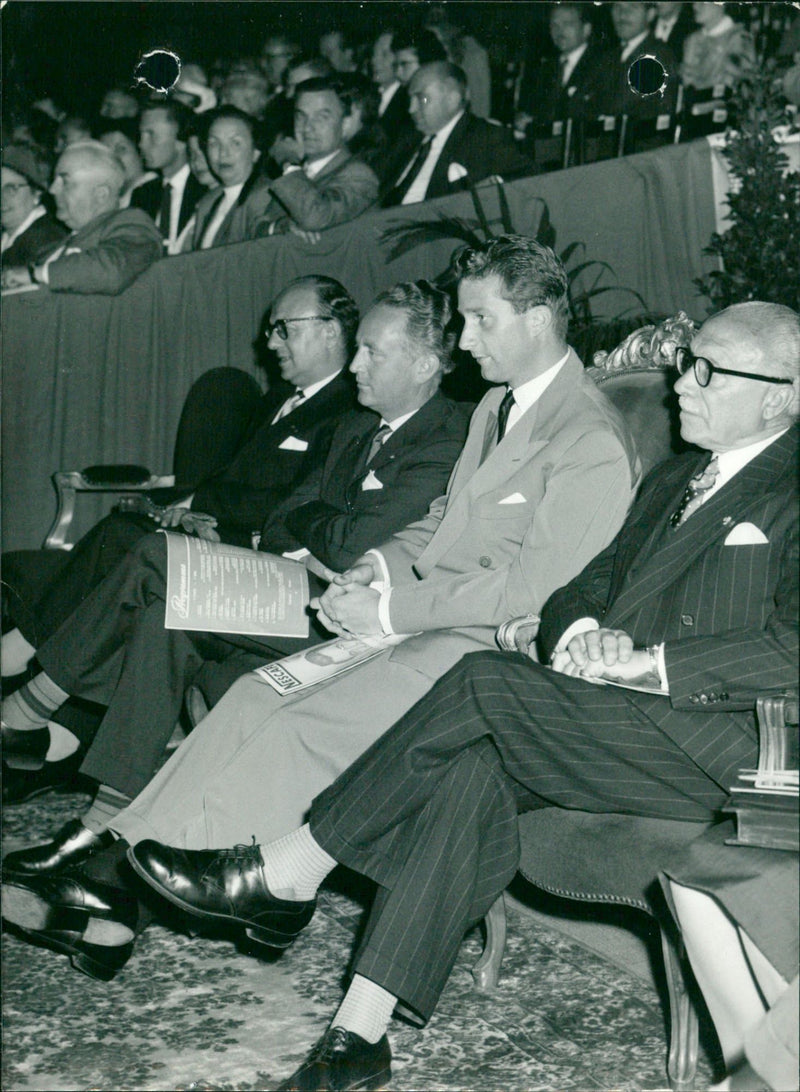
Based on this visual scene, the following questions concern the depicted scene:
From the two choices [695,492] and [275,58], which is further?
[275,58]

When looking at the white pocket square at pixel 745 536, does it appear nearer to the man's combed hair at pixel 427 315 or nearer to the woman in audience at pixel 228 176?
the man's combed hair at pixel 427 315

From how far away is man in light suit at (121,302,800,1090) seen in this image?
193cm

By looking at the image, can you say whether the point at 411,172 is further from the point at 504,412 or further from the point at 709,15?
the point at 504,412

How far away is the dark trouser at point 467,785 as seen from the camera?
76.3 inches

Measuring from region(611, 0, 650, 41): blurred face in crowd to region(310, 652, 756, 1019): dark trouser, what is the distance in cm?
512

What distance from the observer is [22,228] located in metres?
6.48

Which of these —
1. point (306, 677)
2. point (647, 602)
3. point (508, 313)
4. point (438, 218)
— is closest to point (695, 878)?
point (647, 602)

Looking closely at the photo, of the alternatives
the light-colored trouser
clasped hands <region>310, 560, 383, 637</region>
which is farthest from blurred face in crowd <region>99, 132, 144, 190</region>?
the light-colored trouser

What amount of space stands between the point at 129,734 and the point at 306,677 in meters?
0.50

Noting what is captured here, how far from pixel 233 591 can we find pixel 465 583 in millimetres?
503

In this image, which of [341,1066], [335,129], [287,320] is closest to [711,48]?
[335,129]

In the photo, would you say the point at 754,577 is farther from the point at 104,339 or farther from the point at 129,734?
the point at 104,339

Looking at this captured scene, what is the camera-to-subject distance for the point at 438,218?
476 centimetres

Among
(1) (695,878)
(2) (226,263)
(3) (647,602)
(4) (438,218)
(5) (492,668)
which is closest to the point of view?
(1) (695,878)
